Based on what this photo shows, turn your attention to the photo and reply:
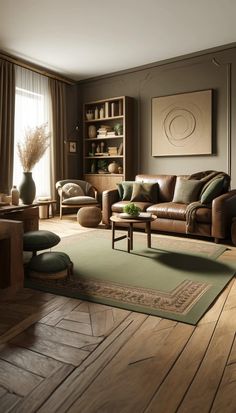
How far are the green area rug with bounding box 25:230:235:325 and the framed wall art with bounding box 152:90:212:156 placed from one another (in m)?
2.13

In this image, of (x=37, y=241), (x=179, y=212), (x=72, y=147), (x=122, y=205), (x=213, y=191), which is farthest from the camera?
(x=72, y=147)

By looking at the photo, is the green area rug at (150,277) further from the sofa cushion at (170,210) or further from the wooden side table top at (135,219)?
the sofa cushion at (170,210)

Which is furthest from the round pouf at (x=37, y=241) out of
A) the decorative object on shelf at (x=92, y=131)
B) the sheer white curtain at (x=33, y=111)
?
the decorative object on shelf at (x=92, y=131)

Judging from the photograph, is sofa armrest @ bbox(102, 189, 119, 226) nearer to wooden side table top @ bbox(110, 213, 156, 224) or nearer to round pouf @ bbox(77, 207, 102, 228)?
round pouf @ bbox(77, 207, 102, 228)

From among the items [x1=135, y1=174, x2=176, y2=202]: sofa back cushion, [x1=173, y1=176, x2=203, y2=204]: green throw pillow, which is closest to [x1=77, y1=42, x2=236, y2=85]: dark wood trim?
[x1=135, y1=174, x2=176, y2=202]: sofa back cushion

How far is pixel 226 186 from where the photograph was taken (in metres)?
4.38

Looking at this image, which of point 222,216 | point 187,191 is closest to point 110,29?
point 187,191

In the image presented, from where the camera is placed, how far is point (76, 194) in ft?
19.5

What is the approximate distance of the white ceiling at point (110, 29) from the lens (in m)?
3.86

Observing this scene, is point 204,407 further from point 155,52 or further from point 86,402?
point 155,52

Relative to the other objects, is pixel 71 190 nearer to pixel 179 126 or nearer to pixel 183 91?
pixel 179 126

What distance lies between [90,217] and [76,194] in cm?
102

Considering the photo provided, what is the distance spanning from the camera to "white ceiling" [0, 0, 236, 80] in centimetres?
386

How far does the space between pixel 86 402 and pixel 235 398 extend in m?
0.58
